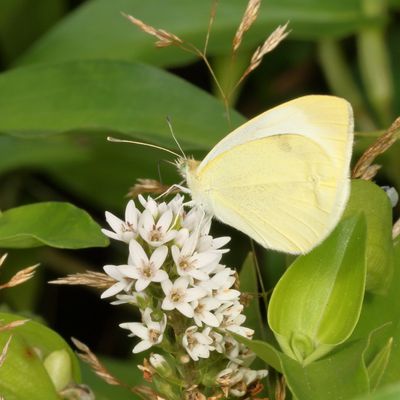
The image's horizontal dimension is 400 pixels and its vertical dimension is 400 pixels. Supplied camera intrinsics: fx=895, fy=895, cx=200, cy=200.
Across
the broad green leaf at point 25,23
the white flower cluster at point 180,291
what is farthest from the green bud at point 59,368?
the broad green leaf at point 25,23

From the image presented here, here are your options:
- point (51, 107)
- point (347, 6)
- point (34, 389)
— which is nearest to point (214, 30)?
point (347, 6)

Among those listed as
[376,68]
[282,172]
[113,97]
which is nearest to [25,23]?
[113,97]

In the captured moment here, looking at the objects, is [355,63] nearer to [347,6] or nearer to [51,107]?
[347,6]

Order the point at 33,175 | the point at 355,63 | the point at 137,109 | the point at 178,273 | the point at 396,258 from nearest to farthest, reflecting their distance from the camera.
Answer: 1. the point at 178,273
2. the point at 396,258
3. the point at 137,109
4. the point at 33,175
5. the point at 355,63

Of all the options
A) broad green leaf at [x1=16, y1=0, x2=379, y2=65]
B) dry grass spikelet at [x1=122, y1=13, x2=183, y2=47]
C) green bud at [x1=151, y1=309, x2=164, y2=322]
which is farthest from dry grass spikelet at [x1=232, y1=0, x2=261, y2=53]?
broad green leaf at [x1=16, y1=0, x2=379, y2=65]

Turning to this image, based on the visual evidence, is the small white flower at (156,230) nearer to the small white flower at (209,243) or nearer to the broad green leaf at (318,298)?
the small white flower at (209,243)
